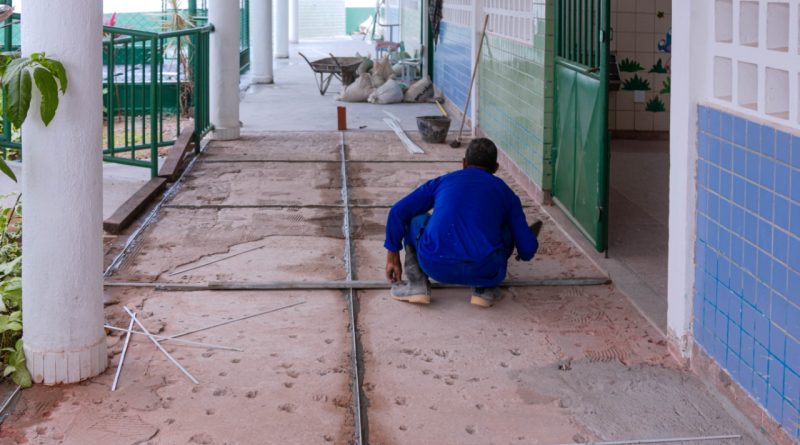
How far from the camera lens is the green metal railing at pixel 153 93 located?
882 centimetres

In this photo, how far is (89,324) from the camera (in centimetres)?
441

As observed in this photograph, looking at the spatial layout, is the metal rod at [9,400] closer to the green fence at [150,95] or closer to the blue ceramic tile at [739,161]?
the green fence at [150,95]

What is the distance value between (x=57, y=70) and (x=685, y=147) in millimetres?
2732

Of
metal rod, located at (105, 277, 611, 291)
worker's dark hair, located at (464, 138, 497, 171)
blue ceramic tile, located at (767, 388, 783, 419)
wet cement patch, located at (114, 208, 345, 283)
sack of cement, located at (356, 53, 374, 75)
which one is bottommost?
blue ceramic tile, located at (767, 388, 783, 419)

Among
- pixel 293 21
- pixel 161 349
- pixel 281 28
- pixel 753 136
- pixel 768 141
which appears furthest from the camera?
pixel 293 21

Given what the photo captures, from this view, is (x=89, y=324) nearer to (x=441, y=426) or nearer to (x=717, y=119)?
(x=441, y=426)

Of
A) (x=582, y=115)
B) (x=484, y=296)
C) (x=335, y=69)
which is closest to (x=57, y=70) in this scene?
(x=484, y=296)

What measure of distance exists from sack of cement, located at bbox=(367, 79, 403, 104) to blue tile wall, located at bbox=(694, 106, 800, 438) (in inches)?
453

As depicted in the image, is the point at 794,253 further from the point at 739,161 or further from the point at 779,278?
the point at 739,161

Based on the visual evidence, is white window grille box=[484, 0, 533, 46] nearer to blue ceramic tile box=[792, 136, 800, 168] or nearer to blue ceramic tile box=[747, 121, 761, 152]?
blue ceramic tile box=[747, 121, 761, 152]

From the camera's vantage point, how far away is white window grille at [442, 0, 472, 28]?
1277 cm

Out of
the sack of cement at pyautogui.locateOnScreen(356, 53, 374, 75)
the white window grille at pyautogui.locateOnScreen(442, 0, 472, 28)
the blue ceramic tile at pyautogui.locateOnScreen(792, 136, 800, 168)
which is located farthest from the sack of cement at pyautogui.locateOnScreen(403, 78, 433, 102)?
the blue ceramic tile at pyautogui.locateOnScreen(792, 136, 800, 168)

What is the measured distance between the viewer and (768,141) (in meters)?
3.77

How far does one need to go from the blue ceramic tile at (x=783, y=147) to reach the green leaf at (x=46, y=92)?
110 inches
